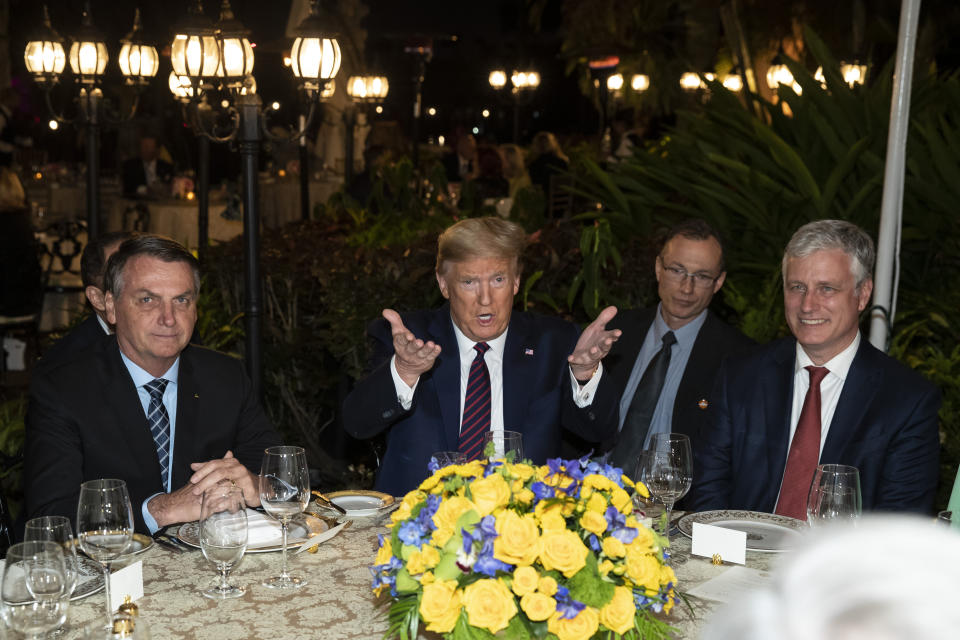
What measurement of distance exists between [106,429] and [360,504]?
0.69 m

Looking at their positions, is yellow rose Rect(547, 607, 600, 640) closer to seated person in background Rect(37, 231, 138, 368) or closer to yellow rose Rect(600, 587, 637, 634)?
yellow rose Rect(600, 587, 637, 634)

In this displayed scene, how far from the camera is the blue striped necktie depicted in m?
2.73

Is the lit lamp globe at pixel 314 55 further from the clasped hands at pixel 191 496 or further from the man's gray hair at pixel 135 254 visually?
the clasped hands at pixel 191 496

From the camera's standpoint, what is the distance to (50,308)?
8422 millimetres

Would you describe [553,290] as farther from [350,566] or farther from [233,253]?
[350,566]

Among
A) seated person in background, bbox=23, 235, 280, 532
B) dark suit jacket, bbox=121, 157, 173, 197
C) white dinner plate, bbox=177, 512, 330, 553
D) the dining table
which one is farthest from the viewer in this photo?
dark suit jacket, bbox=121, 157, 173, 197

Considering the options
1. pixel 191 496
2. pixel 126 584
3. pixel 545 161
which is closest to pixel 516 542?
pixel 126 584

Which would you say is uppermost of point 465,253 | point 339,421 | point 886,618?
point 465,253

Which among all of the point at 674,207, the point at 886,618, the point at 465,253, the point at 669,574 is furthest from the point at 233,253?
the point at 886,618

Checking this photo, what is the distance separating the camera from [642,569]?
158 centimetres

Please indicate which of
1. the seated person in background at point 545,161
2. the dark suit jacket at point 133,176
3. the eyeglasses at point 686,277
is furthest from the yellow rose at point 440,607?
the dark suit jacket at point 133,176

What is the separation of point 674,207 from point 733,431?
1.96 metres

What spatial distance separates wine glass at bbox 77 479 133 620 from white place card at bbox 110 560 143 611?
0.05ft

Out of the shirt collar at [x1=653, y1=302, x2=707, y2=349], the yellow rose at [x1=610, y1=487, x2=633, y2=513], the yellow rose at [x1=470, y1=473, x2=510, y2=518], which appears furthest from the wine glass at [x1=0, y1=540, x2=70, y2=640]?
the shirt collar at [x1=653, y1=302, x2=707, y2=349]
